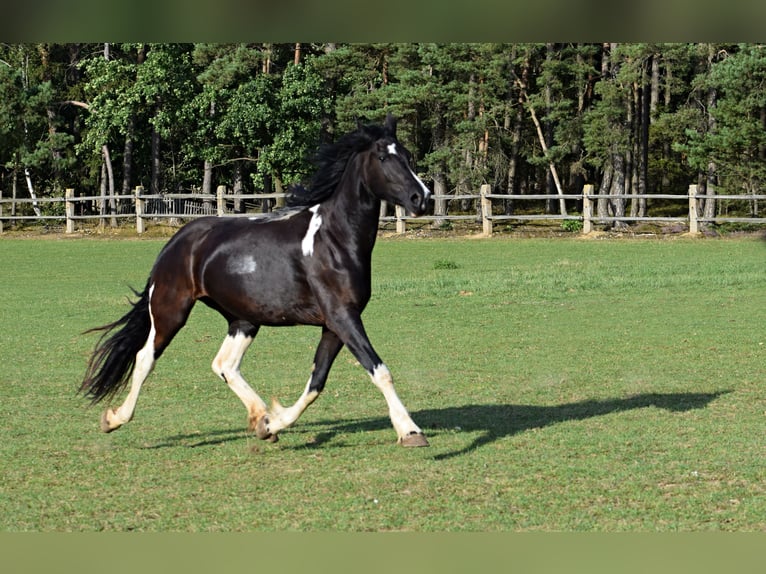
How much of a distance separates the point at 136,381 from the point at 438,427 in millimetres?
2317

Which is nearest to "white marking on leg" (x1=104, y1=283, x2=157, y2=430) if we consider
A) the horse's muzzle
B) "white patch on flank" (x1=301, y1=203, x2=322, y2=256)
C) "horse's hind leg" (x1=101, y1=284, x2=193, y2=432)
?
"horse's hind leg" (x1=101, y1=284, x2=193, y2=432)

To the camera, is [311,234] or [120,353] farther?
[120,353]

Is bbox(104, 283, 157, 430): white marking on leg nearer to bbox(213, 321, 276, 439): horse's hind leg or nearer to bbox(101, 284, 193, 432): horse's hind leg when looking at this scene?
bbox(101, 284, 193, 432): horse's hind leg

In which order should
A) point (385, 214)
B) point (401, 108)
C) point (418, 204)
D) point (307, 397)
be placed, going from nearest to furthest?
1. point (418, 204)
2. point (307, 397)
3. point (401, 108)
4. point (385, 214)

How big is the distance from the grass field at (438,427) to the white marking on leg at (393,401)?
8.6 inches

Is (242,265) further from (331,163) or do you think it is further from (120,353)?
(120,353)

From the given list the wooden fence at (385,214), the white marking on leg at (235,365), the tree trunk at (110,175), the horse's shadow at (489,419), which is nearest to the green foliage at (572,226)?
the wooden fence at (385,214)

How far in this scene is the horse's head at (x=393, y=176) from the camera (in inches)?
268

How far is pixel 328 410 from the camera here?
29.5 feet

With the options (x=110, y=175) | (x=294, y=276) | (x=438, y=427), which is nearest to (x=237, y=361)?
(x=294, y=276)

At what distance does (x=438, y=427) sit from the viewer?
8.05 metres

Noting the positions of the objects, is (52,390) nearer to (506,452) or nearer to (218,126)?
(506,452)

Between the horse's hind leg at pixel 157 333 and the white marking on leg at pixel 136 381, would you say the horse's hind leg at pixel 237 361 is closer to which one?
the horse's hind leg at pixel 157 333

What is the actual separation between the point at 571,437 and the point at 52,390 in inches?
204
